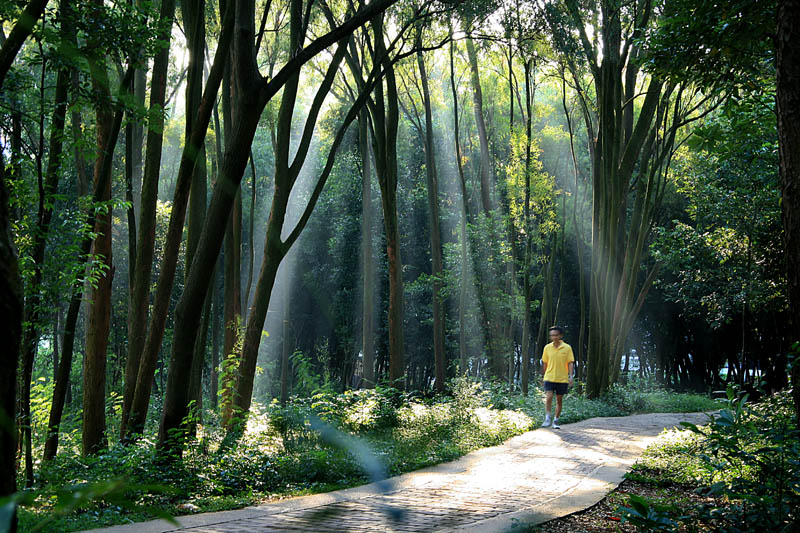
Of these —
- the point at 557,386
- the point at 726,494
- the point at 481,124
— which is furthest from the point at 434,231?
the point at 726,494

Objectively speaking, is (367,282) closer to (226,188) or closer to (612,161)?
(612,161)

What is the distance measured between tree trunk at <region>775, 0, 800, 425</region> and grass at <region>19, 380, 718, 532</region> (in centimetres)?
300

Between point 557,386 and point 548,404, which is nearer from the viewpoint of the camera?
point 557,386

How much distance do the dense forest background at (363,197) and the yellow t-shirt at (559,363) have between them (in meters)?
3.34

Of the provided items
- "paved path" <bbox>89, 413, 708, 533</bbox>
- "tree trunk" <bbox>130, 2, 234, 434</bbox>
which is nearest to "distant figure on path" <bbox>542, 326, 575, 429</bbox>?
"paved path" <bbox>89, 413, 708, 533</bbox>

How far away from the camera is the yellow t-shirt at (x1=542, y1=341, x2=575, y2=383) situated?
11453 mm

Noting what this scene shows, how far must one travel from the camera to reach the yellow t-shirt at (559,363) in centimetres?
1145

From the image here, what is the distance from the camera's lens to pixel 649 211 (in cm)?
1867

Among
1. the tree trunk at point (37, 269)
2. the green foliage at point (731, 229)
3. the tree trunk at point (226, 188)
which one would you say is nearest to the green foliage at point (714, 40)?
the green foliage at point (731, 229)

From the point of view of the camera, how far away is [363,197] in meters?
20.6

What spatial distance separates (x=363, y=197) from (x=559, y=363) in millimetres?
10617

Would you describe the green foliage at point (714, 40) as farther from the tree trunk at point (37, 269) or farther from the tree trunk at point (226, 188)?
the tree trunk at point (37, 269)

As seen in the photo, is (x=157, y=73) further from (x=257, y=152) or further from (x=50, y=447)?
(x=257, y=152)

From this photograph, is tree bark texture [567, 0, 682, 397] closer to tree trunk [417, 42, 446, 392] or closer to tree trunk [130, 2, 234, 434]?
tree trunk [417, 42, 446, 392]
